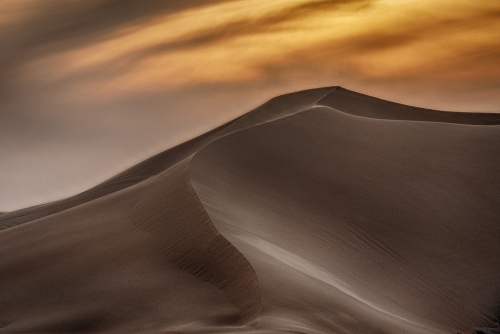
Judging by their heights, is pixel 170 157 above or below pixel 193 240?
below

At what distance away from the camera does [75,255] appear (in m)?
18.4

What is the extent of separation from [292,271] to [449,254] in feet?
29.0

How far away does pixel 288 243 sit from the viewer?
18.2 m

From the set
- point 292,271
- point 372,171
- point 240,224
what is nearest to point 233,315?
point 292,271

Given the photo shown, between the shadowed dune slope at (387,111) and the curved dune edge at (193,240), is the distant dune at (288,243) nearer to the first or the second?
the curved dune edge at (193,240)

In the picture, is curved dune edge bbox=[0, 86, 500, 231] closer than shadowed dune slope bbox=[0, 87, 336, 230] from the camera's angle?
No

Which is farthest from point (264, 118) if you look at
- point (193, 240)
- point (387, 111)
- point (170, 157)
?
point (193, 240)

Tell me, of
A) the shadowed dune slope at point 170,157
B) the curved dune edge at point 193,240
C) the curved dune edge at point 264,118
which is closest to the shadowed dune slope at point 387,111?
the curved dune edge at point 264,118

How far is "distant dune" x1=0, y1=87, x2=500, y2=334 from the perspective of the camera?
553 inches

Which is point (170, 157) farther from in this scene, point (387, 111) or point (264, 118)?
point (387, 111)

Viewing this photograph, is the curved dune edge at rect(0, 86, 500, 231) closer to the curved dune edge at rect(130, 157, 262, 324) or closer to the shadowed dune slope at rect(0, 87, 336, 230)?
the shadowed dune slope at rect(0, 87, 336, 230)

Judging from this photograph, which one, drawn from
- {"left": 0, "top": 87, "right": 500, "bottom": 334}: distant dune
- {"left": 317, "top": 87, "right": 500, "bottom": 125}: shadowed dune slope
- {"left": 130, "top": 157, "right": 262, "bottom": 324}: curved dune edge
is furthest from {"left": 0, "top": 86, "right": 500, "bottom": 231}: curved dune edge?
{"left": 130, "top": 157, "right": 262, "bottom": 324}: curved dune edge

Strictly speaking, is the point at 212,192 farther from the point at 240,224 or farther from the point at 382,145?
the point at 382,145

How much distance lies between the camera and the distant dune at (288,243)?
553 inches
